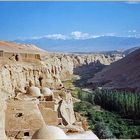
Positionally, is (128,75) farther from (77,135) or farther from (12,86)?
(77,135)

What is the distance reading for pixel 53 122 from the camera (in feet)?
56.0

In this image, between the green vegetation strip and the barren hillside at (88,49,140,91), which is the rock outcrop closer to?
the green vegetation strip

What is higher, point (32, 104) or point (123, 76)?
point (32, 104)

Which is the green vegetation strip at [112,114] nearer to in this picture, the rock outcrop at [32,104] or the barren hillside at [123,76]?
the rock outcrop at [32,104]

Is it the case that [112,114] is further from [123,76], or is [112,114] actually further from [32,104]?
[123,76]

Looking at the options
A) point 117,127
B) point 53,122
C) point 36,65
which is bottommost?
point 117,127

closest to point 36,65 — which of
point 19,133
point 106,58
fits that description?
point 19,133

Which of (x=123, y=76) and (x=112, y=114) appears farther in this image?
(x=123, y=76)

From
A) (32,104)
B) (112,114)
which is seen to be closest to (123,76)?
(112,114)

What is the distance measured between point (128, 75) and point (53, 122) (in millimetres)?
47736

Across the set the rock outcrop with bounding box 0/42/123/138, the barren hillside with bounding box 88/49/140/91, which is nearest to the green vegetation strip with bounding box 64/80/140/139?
the rock outcrop with bounding box 0/42/123/138

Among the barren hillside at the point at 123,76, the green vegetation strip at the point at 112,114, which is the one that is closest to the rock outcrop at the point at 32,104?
the green vegetation strip at the point at 112,114

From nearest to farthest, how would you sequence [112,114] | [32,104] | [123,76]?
[32,104] < [112,114] < [123,76]

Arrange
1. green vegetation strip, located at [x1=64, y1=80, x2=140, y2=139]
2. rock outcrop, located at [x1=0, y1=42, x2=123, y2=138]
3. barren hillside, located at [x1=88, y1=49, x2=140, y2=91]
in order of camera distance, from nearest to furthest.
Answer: rock outcrop, located at [x1=0, y1=42, x2=123, y2=138] → green vegetation strip, located at [x1=64, y1=80, x2=140, y2=139] → barren hillside, located at [x1=88, y1=49, x2=140, y2=91]
